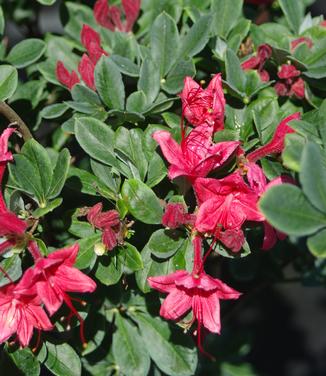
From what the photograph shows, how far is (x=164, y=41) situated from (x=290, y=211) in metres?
0.58

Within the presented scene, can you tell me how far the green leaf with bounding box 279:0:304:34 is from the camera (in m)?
1.52

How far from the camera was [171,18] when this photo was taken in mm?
1398

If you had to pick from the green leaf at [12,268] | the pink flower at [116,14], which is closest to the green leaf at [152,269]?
the green leaf at [12,268]

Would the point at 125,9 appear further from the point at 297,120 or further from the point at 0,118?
the point at 297,120

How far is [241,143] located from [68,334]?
20.6 inches

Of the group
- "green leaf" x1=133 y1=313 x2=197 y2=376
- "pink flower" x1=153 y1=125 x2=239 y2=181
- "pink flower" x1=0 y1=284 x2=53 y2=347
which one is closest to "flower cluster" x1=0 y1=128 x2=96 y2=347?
"pink flower" x1=0 y1=284 x2=53 y2=347

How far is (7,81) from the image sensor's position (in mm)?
1318

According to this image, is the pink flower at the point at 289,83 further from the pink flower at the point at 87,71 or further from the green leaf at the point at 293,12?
the pink flower at the point at 87,71

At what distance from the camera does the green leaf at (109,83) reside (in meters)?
1.32

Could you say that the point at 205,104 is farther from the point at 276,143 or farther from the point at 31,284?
the point at 31,284

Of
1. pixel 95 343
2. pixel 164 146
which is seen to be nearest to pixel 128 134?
pixel 164 146

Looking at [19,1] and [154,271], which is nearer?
[154,271]

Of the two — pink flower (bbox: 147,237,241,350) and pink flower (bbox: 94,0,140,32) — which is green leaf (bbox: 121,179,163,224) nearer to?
pink flower (bbox: 147,237,241,350)

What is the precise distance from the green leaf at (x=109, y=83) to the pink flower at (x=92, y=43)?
0.10 metres
